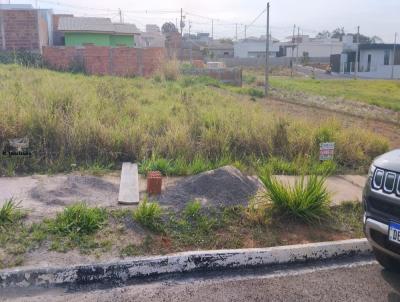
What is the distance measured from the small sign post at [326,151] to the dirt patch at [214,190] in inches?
49.5

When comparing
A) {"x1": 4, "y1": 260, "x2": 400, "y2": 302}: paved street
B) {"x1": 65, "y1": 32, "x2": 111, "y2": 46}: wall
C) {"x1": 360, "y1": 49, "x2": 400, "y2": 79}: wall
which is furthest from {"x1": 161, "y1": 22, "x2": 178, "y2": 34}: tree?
{"x1": 4, "y1": 260, "x2": 400, "y2": 302}: paved street

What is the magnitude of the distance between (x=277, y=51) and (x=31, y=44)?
193 feet

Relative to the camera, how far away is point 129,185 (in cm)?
567

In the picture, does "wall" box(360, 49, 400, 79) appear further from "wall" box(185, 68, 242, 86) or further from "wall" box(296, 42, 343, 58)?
"wall" box(185, 68, 242, 86)

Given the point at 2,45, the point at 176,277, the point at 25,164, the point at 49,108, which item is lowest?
the point at 176,277

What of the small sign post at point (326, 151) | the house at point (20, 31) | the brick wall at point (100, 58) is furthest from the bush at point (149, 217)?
the house at point (20, 31)

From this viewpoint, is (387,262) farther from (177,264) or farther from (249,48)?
(249,48)

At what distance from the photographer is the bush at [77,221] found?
14.1 ft

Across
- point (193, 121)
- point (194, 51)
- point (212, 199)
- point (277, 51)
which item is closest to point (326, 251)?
point (212, 199)

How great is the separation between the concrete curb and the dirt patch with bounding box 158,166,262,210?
3.47 ft

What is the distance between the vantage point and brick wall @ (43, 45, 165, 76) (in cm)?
2370

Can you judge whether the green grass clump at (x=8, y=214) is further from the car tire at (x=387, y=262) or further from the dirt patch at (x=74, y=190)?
the car tire at (x=387, y=262)

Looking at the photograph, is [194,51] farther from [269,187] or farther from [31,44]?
[269,187]

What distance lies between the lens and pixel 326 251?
434cm
